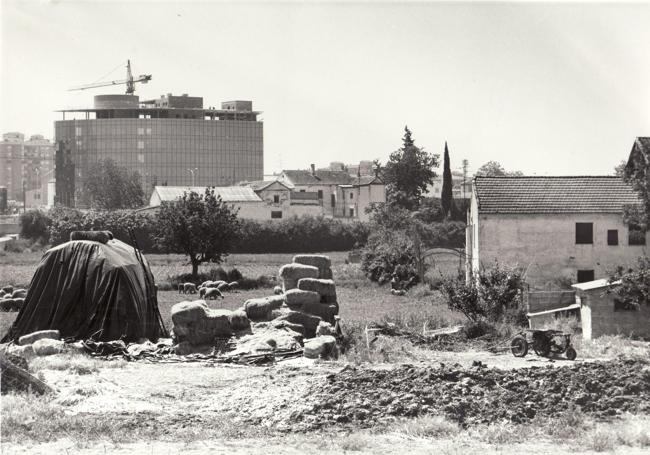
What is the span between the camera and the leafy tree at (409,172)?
8044cm

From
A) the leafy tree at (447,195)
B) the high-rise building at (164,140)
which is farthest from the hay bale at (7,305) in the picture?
the high-rise building at (164,140)

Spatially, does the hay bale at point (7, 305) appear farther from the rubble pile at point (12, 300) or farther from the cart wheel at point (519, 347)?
the cart wheel at point (519, 347)

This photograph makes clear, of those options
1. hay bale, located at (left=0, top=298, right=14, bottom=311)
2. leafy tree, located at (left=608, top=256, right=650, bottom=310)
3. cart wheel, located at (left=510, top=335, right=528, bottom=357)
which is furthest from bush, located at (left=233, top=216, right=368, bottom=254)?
cart wheel, located at (left=510, top=335, right=528, bottom=357)

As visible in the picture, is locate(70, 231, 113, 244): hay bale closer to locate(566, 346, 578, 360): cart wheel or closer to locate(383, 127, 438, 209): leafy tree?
locate(566, 346, 578, 360): cart wheel

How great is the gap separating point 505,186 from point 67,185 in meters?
94.4

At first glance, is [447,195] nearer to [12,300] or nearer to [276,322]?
[12,300]

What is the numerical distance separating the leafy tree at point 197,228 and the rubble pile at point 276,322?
67.6ft

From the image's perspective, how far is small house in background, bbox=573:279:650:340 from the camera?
2666cm

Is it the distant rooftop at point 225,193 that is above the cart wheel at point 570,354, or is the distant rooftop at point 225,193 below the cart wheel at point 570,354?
above

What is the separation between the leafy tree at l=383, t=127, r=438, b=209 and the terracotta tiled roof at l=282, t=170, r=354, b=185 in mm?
17212

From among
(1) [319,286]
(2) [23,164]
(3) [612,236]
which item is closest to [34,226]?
(3) [612,236]

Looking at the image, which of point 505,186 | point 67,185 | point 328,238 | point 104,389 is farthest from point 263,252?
point 67,185

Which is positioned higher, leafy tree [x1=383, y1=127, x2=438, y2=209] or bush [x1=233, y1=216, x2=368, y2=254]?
leafy tree [x1=383, y1=127, x2=438, y2=209]

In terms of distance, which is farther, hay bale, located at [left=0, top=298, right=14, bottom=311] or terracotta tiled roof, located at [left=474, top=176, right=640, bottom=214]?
terracotta tiled roof, located at [left=474, top=176, right=640, bottom=214]
